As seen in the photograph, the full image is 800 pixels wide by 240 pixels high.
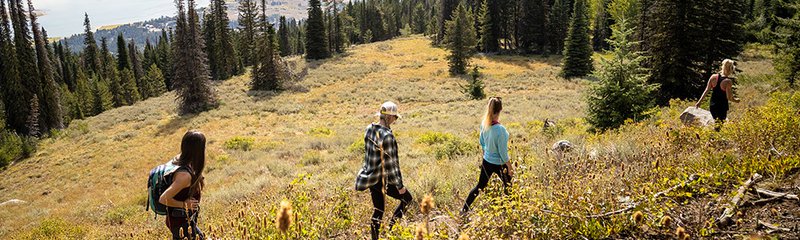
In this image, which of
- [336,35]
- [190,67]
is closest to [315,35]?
[336,35]

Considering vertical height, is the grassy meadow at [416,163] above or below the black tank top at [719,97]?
below

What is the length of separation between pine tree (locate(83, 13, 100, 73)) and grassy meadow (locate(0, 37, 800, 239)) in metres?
33.8

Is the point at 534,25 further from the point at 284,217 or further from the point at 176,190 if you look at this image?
the point at 284,217

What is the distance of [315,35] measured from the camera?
5759cm

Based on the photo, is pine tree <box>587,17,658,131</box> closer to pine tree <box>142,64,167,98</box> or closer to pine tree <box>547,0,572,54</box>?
pine tree <box>547,0,572,54</box>

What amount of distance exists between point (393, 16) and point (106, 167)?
250 feet

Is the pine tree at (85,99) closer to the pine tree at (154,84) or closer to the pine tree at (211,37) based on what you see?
the pine tree at (154,84)

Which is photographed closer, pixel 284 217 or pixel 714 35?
pixel 284 217

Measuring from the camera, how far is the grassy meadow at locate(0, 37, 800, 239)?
3119 mm

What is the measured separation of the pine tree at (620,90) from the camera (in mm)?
9734

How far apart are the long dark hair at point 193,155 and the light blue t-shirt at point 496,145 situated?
9.47 ft

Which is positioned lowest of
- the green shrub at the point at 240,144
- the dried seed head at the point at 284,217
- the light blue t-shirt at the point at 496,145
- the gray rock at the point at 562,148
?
the green shrub at the point at 240,144

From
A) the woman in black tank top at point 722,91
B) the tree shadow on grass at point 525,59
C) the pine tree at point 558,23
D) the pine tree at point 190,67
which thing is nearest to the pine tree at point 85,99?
the pine tree at point 190,67

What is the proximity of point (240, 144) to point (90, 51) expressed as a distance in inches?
2783
